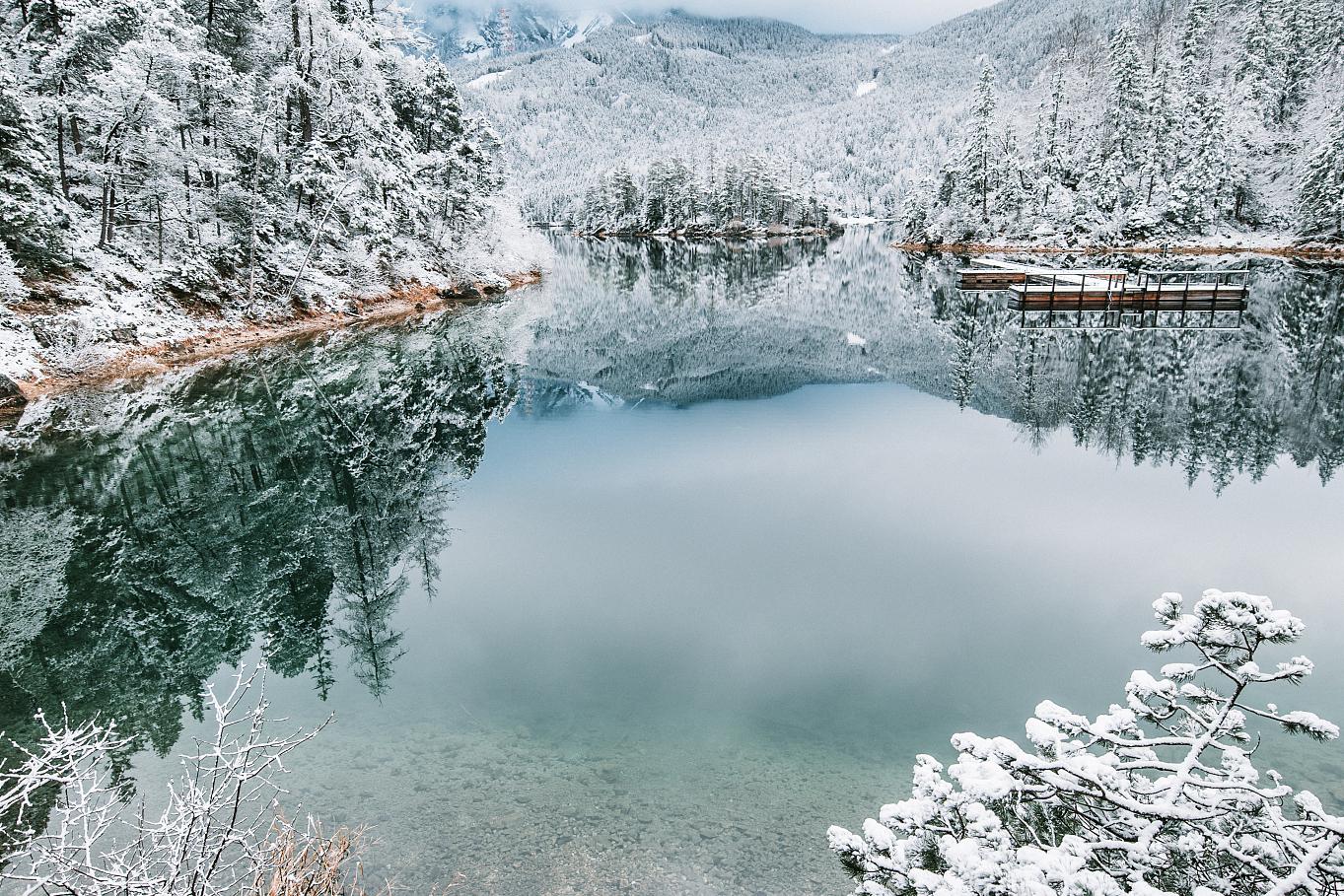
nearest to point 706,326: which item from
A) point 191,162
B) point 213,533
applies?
point 191,162

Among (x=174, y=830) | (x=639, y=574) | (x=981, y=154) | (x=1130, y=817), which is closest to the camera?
(x=1130, y=817)

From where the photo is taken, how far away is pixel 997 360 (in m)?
30.1

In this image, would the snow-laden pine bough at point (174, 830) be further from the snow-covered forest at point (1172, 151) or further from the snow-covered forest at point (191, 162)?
the snow-covered forest at point (1172, 151)

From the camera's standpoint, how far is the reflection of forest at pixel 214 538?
9859mm

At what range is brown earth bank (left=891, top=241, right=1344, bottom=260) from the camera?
2709 inches

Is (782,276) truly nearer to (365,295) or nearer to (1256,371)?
(365,295)

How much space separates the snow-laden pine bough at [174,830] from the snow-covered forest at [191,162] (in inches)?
838

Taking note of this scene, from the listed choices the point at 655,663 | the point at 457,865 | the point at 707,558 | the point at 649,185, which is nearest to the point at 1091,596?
the point at 707,558

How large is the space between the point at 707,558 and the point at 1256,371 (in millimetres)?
23760

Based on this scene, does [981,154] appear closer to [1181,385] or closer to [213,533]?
[1181,385]

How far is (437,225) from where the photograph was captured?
49625 mm

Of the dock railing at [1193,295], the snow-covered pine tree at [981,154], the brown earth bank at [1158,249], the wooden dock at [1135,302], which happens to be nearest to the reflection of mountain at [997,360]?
the dock railing at [1193,295]

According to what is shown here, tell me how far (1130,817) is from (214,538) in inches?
583

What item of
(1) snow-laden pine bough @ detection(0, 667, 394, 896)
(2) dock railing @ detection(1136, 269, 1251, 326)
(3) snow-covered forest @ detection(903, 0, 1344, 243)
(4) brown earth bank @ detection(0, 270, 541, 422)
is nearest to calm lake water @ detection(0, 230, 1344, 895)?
(1) snow-laden pine bough @ detection(0, 667, 394, 896)
